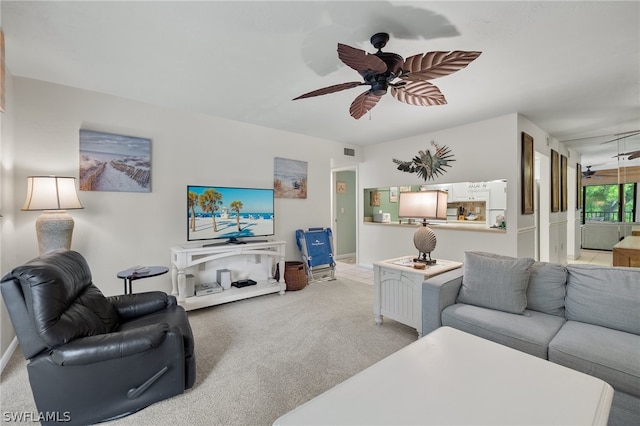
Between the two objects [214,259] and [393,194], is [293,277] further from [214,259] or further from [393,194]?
[393,194]

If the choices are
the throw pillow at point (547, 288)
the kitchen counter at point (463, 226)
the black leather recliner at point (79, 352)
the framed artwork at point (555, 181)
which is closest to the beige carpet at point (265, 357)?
the black leather recliner at point (79, 352)

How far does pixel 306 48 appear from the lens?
2.15m

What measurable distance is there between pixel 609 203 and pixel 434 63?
6.09 meters

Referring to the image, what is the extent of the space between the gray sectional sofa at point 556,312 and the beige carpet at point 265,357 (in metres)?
0.68

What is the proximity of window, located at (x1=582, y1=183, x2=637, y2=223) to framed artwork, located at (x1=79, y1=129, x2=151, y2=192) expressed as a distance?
23.9ft

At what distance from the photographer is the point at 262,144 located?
14.1 feet

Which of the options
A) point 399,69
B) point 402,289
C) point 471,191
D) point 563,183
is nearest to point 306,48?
point 399,69

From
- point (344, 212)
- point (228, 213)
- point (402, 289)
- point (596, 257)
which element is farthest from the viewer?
point (344, 212)

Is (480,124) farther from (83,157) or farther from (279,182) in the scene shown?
(83,157)

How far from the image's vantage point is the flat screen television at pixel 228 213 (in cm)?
353

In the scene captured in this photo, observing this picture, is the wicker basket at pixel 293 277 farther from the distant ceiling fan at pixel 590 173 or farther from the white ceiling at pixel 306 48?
the distant ceiling fan at pixel 590 173

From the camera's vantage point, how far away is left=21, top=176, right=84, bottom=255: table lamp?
243cm

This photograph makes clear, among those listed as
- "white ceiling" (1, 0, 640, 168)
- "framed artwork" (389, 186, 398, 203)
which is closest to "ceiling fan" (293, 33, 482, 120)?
"white ceiling" (1, 0, 640, 168)

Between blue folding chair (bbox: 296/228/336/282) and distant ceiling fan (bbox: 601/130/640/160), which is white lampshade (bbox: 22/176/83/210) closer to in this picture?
blue folding chair (bbox: 296/228/336/282)
